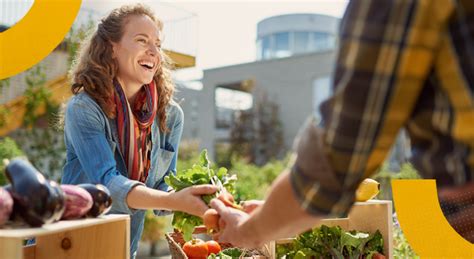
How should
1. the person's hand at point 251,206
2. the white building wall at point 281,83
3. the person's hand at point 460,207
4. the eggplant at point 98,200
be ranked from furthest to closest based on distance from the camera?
the white building wall at point 281,83, the eggplant at point 98,200, the person's hand at point 251,206, the person's hand at point 460,207

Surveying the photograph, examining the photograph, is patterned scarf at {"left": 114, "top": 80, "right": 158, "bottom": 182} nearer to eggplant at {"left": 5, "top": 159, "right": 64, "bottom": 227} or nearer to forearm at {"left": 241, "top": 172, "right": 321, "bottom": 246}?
eggplant at {"left": 5, "top": 159, "right": 64, "bottom": 227}

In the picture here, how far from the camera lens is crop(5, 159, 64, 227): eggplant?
1485mm

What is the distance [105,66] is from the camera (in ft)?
7.78

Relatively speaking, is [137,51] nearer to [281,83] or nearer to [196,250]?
[196,250]

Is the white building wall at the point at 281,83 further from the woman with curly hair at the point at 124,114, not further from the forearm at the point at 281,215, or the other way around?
the forearm at the point at 281,215

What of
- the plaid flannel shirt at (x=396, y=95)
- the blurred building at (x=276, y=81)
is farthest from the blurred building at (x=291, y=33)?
the plaid flannel shirt at (x=396, y=95)

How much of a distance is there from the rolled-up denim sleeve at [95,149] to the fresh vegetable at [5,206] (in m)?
0.54

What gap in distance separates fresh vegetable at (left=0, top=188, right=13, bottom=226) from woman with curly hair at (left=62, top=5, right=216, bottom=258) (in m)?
0.54

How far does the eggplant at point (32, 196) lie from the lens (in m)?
1.49

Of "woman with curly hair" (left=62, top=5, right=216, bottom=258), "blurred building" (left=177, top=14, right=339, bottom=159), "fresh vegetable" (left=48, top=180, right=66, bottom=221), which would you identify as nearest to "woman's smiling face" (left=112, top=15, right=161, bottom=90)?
"woman with curly hair" (left=62, top=5, right=216, bottom=258)

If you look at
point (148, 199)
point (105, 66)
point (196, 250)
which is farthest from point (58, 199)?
point (196, 250)

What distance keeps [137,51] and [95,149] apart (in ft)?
1.63

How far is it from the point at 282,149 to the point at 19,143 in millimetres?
12941

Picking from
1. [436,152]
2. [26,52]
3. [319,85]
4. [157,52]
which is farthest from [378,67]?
[319,85]
